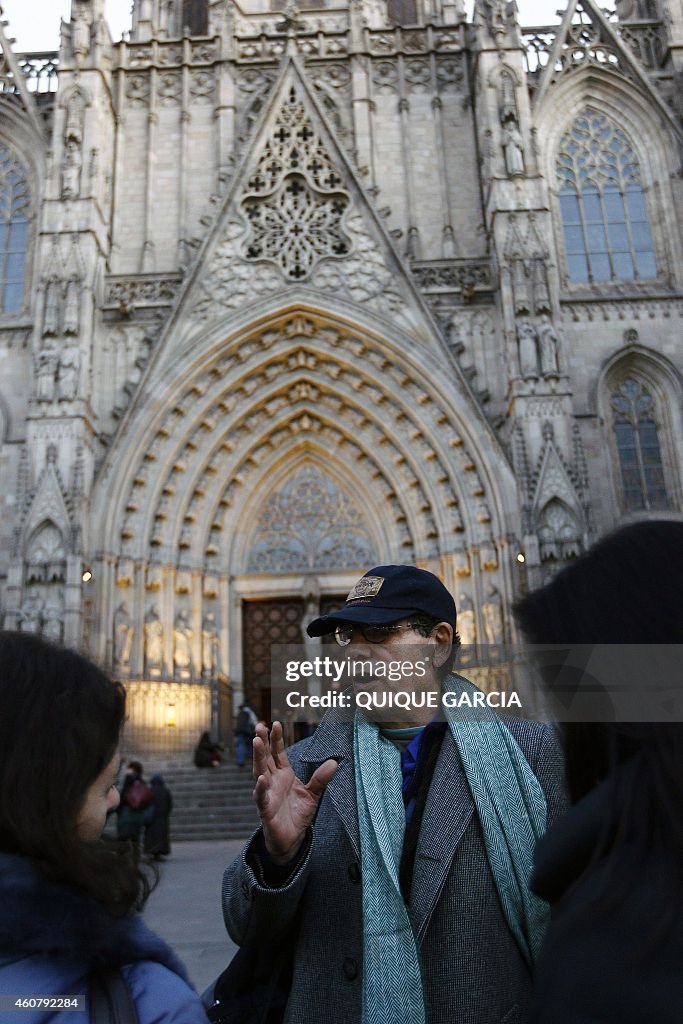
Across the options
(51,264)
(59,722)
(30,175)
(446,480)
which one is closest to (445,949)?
(59,722)

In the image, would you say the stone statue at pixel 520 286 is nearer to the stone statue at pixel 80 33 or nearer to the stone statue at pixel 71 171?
the stone statue at pixel 71 171

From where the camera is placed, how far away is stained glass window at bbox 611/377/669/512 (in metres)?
18.1

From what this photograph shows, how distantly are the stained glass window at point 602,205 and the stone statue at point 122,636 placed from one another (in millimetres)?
12254

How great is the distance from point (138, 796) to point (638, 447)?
12479mm

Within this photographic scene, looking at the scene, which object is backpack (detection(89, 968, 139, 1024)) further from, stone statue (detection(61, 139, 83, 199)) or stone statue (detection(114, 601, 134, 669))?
stone statue (detection(61, 139, 83, 199))

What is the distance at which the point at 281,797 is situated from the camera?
2.11 meters

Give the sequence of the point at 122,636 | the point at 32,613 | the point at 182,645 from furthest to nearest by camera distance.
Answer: the point at 182,645 → the point at 122,636 → the point at 32,613

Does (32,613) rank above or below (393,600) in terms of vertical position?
above

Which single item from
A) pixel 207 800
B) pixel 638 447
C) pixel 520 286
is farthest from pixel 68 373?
pixel 638 447

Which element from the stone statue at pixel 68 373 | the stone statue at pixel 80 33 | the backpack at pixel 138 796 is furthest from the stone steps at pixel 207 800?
the stone statue at pixel 80 33

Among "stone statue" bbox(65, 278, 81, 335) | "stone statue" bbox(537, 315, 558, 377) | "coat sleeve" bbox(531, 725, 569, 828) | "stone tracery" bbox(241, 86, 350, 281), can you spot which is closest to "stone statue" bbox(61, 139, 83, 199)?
"stone statue" bbox(65, 278, 81, 335)

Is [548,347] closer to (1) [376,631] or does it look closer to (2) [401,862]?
(1) [376,631]

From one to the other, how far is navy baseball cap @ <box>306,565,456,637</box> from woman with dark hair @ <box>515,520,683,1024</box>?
0.86 metres

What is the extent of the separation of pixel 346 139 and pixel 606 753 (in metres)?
21.1
